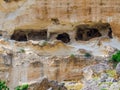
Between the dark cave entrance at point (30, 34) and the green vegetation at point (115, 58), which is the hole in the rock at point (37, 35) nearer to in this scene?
the dark cave entrance at point (30, 34)

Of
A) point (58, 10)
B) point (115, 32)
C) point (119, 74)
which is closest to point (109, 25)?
point (115, 32)

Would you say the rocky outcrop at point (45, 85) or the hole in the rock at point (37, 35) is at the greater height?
the rocky outcrop at point (45, 85)

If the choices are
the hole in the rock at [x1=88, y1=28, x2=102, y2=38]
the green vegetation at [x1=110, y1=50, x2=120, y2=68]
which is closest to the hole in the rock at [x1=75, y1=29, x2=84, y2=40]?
the hole in the rock at [x1=88, y1=28, x2=102, y2=38]

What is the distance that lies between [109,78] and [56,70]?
766 centimetres

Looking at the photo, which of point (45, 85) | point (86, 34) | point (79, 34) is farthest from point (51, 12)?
point (45, 85)

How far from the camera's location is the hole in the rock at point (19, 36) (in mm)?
28031

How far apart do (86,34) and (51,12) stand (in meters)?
2.40

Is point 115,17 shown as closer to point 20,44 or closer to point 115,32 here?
point 115,32

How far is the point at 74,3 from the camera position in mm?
26578

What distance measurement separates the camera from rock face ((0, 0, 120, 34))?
2636cm

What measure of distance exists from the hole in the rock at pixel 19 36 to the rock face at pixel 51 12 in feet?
1.72

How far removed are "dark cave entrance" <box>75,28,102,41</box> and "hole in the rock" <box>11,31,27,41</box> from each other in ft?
9.36

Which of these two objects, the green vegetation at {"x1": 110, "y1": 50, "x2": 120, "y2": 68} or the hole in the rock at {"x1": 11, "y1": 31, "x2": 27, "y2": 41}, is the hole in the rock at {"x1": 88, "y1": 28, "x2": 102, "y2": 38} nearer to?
the hole in the rock at {"x1": 11, "y1": 31, "x2": 27, "y2": 41}

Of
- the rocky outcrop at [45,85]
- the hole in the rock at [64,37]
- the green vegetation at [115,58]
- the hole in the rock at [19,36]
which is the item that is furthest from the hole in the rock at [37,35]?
the rocky outcrop at [45,85]
